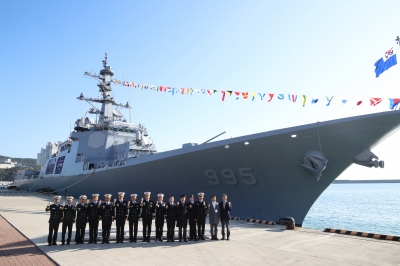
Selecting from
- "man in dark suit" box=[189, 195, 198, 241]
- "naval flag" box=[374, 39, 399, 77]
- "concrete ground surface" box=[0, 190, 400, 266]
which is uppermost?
"naval flag" box=[374, 39, 399, 77]

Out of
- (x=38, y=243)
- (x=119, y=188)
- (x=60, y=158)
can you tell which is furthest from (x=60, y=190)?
(x=38, y=243)

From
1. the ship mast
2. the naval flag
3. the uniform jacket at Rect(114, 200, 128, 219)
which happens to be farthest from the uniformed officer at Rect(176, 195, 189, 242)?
the ship mast

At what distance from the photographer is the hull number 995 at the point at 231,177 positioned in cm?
947

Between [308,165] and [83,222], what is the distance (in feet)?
20.6

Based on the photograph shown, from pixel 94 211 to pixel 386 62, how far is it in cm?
833

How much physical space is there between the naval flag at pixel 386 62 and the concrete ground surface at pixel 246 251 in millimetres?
4579

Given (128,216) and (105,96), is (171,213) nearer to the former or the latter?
(128,216)

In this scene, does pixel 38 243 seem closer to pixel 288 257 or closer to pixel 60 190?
A: pixel 288 257

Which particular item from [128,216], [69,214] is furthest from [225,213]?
[69,214]

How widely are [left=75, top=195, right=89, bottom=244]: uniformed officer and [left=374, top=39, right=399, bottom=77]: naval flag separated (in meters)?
8.39

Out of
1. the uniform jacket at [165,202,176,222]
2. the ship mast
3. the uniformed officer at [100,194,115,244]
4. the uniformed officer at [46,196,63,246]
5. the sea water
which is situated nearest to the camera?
the uniformed officer at [46,196,63,246]

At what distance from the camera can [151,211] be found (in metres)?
6.46

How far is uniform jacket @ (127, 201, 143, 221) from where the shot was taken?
20.7 ft

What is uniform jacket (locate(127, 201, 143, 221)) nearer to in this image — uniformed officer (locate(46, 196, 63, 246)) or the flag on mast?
uniformed officer (locate(46, 196, 63, 246))
